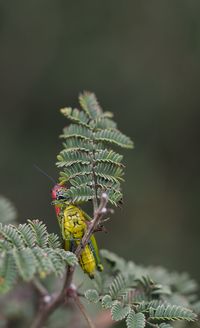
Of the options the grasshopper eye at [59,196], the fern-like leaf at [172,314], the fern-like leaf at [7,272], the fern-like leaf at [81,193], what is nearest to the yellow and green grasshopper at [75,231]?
the grasshopper eye at [59,196]

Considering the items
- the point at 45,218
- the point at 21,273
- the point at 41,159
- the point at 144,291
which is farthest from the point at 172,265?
the point at 21,273

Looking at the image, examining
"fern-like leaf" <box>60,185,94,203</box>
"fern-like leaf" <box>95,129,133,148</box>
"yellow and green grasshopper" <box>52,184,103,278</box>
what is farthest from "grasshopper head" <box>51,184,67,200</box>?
"fern-like leaf" <box>95,129,133,148</box>

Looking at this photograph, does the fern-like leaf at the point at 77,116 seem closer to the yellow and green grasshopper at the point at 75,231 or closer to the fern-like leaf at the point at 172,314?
the yellow and green grasshopper at the point at 75,231

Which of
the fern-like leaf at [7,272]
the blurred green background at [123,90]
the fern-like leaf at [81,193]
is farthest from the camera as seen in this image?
the blurred green background at [123,90]

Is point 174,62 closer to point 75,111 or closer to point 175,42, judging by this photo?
point 175,42

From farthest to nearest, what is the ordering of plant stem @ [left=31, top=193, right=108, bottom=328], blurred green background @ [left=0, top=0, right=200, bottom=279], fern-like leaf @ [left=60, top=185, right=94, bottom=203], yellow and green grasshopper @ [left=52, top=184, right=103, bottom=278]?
blurred green background @ [left=0, top=0, right=200, bottom=279] < yellow and green grasshopper @ [left=52, top=184, right=103, bottom=278] < fern-like leaf @ [left=60, top=185, right=94, bottom=203] < plant stem @ [left=31, top=193, right=108, bottom=328]

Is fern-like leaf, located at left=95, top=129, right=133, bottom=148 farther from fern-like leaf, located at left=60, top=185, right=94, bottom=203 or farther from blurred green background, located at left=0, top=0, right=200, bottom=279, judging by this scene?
blurred green background, located at left=0, top=0, right=200, bottom=279

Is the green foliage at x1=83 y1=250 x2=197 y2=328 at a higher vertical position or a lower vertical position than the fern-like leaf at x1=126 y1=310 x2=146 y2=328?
higher
